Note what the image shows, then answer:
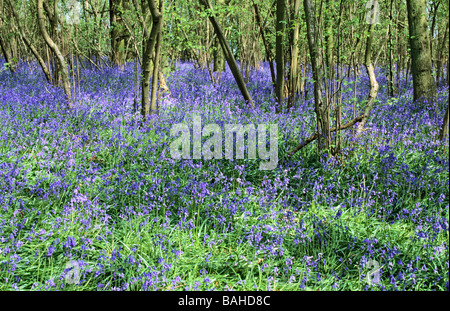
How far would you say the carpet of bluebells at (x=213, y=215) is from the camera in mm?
2615

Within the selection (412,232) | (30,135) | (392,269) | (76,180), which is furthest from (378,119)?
(30,135)

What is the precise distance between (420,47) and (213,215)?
559cm

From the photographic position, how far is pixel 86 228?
296 centimetres

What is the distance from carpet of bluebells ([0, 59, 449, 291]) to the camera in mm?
2615

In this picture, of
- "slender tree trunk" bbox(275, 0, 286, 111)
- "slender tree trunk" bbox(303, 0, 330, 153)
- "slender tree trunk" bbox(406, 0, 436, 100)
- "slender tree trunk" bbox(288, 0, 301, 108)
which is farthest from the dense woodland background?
"slender tree trunk" bbox(288, 0, 301, 108)

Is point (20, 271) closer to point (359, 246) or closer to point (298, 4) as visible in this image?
point (359, 246)

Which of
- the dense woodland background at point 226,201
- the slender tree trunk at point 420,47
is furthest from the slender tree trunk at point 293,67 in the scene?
the slender tree trunk at point 420,47

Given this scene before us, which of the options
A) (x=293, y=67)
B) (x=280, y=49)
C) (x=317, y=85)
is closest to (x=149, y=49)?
(x=280, y=49)

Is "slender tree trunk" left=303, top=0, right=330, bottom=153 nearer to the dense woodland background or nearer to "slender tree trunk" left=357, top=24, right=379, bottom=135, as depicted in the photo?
the dense woodland background

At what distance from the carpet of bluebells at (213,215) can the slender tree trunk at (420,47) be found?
152 centimetres

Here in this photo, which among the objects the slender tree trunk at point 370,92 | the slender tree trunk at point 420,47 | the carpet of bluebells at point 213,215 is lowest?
the carpet of bluebells at point 213,215

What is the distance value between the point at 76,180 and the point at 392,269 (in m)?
2.93

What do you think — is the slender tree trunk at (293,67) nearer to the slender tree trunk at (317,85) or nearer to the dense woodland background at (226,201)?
the dense woodland background at (226,201)

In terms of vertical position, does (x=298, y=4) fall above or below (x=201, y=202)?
above
